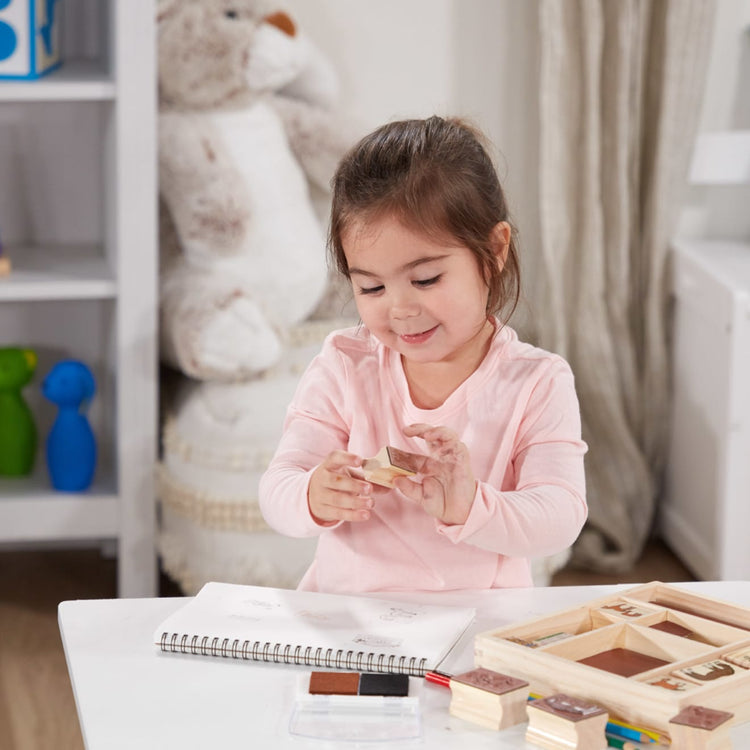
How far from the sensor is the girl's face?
1071 mm

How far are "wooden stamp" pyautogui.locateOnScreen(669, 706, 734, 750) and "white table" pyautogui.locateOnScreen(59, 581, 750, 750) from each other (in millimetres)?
37

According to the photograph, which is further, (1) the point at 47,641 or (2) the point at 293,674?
(1) the point at 47,641

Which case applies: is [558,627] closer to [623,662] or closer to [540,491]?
[623,662]

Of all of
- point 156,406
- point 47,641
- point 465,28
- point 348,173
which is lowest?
point 47,641

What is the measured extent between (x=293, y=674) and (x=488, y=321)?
0.46m

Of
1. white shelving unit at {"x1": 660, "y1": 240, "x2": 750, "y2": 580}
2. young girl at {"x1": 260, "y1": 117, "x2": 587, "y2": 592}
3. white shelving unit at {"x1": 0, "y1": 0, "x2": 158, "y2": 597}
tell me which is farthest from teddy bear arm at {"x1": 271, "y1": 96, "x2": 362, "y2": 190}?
young girl at {"x1": 260, "y1": 117, "x2": 587, "y2": 592}

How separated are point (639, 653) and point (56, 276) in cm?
149

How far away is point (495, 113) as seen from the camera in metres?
2.48

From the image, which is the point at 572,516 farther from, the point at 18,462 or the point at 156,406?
→ the point at 18,462

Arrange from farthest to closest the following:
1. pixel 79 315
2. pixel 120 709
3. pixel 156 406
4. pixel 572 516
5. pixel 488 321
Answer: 1. pixel 79 315
2. pixel 156 406
3. pixel 488 321
4. pixel 572 516
5. pixel 120 709

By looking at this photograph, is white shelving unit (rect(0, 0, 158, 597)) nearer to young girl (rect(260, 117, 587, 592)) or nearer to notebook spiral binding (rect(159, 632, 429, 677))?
young girl (rect(260, 117, 587, 592))

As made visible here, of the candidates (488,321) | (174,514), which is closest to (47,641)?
(174,514)

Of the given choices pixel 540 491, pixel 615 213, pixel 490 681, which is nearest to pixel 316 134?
pixel 615 213

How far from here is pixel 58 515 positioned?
7.09ft
